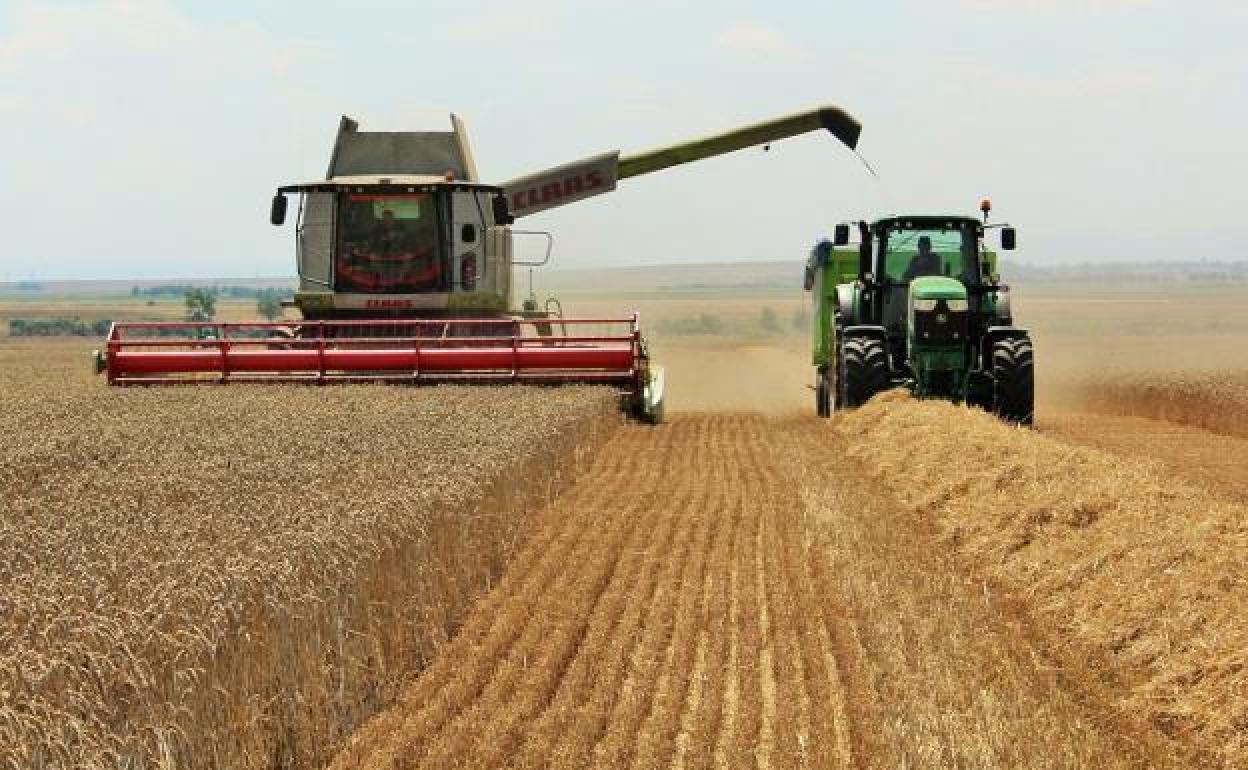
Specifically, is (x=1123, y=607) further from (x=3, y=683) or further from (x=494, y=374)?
(x=494, y=374)

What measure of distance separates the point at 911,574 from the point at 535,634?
2314 mm

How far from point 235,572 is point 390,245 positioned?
13.8 m

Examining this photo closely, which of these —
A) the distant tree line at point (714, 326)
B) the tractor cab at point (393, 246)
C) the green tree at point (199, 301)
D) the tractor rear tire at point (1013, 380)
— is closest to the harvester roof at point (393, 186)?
the tractor cab at point (393, 246)

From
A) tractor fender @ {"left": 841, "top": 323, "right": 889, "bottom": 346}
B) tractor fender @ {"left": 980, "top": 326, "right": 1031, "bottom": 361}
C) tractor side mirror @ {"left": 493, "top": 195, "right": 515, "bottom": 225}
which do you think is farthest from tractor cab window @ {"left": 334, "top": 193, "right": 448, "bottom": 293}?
tractor fender @ {"left": 980, "top": 326, "right": 1031, "bottom": 361}

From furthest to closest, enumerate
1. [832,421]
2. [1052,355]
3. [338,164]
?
[1052,355] < [338,164] < [832,421]

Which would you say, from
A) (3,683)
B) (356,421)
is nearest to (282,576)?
(3,683)

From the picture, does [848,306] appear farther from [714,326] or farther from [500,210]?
[714,326]

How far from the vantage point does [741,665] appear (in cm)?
719

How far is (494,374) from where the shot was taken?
18.1 metres

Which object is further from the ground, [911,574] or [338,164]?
[338,164]

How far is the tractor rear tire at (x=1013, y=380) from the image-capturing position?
16.7m

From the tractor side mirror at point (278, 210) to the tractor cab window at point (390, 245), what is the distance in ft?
2.34

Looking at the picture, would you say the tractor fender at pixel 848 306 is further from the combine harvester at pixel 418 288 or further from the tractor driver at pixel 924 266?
the combine harvester at pixel 418 288

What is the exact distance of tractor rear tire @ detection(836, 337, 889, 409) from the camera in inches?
688
